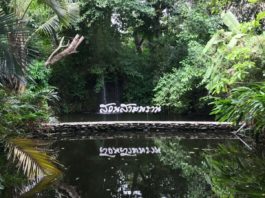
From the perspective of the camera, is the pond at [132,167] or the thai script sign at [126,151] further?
the thai script sign at [126,151]

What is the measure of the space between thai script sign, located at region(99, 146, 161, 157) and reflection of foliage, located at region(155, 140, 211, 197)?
0.24m

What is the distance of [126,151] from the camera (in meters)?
9.40

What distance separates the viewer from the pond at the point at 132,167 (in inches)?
236

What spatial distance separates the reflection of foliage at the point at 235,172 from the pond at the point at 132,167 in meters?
0.19

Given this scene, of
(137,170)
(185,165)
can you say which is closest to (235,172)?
(185,165)

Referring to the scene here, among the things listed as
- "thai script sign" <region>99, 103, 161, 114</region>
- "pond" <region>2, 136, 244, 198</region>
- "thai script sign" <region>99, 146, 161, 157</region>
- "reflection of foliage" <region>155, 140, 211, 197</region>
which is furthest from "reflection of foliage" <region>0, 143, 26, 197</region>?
"thai script sign" <region>99, 103, 161, 114</region>

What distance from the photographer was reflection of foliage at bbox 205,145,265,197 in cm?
576

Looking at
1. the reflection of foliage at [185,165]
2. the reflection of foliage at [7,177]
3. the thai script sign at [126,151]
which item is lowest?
the thai script sign at [126,151]

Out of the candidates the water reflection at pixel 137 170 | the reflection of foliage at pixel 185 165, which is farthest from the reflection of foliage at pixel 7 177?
the reflection of foliage at pixel 185 165

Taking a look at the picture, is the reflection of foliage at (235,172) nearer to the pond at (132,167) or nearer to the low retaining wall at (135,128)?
the pond at (132,167)

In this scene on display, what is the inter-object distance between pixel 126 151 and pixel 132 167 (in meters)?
1.75

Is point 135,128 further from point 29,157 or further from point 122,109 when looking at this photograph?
point 29,157

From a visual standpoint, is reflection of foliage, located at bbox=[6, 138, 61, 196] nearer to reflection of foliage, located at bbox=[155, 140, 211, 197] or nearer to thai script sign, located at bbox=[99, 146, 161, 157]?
reflection of foliage, located at bbox=[155, 140, 211, 197]

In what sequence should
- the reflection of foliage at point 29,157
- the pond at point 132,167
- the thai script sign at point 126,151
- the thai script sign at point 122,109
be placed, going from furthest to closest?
1. the thai script sign at point 122,109
2. the thai script sign at point 126,151
3. the pond at point 132,167
4. the reflection of foliage at point 29,157
